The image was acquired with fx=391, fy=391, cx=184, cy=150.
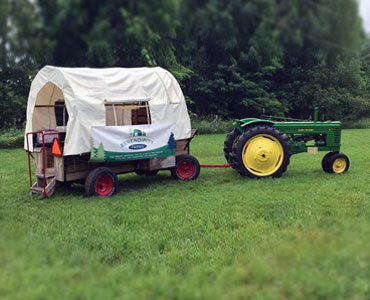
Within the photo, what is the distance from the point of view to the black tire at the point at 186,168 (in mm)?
8766

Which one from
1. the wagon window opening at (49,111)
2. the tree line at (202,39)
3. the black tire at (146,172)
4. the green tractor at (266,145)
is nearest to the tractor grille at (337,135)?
the green tractor at (266,145)

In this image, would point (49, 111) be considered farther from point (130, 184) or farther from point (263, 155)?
point (263, 155)

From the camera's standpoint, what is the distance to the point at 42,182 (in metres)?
7.62

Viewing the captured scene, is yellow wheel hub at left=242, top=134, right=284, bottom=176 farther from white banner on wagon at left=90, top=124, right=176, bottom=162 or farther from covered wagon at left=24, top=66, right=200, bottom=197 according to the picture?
white banner on wagon at left=90, top=124, right=176, bottom=162

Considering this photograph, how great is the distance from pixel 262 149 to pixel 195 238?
13.6 ft

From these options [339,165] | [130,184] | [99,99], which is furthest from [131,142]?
[339,165]

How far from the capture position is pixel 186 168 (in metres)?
8.98

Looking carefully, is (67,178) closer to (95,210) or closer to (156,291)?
(95,210)

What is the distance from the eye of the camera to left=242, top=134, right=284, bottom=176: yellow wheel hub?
27.1 ft

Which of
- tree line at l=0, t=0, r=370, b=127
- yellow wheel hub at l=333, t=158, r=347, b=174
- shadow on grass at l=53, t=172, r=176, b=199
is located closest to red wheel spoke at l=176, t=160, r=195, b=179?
shadow on grass at l=53, t=172, r=176, b=199

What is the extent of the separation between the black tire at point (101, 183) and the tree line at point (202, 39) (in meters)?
4.80

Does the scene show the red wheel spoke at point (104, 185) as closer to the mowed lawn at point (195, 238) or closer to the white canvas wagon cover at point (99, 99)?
the mowed lawn at point (195, 238)

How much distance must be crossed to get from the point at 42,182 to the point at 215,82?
6095 millimetres

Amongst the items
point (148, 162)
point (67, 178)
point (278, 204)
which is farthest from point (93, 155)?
point (278, 204)
